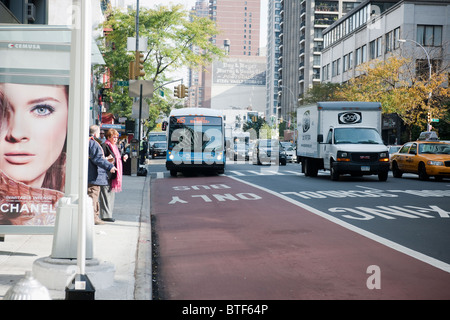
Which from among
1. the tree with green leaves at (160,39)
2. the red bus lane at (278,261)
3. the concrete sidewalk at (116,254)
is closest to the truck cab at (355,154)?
the red bus lane at (278,261)

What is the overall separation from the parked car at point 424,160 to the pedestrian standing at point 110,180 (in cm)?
1620

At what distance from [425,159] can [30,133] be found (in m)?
19.7

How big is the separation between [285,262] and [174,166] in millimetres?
20458

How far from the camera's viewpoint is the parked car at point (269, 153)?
42406 mm

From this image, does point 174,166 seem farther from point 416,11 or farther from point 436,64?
point 416,11

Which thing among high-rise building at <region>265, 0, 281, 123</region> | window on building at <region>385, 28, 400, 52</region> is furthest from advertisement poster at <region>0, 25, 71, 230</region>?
high-rise building at <region>265, 0, 281, 123</region>

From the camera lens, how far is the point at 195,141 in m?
29.0

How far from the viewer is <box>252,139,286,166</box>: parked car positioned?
42.4 meters

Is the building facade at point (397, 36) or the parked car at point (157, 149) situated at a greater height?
the building facade at point (397, 36)

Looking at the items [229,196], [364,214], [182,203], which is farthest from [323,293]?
[229,196]

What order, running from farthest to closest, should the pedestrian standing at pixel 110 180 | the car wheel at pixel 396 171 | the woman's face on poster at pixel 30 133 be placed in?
1. the car wheel at pixel 396 171
2. the pedestrian standing at pixel 110 180
3. the woman's face on poster at pixel 30 133

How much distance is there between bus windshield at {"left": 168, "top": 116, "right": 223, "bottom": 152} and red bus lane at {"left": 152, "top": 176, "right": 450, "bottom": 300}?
1471 centimetres

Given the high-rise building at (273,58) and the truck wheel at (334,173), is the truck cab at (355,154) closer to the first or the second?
the truck wheel at (334,173)

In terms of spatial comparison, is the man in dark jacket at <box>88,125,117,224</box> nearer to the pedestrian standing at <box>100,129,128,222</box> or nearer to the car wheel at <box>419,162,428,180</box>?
the pedestrian standing at <box>100,129,128,222</box>
